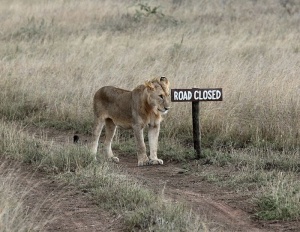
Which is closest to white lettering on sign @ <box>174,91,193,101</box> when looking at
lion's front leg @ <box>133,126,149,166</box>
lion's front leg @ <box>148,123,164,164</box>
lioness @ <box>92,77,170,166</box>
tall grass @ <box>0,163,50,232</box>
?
lioness @ <box>92,77,170,166</box>

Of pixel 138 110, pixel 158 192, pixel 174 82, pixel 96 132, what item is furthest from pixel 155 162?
pixel 174 82

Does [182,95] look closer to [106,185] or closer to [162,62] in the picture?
[106,185]

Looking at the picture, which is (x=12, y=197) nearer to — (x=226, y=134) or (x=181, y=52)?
(x=226, y=134)

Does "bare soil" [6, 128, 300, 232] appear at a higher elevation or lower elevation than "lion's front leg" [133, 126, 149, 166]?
lower

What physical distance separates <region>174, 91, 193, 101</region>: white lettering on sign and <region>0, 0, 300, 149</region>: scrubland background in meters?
1.18

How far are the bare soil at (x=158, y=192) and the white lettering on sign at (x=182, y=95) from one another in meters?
0.92

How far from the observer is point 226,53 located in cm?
1529

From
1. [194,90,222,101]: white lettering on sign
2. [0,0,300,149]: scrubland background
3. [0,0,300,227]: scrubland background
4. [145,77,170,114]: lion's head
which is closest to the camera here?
[0,0,300,227]: scrubland background

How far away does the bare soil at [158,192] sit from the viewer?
20.7ft

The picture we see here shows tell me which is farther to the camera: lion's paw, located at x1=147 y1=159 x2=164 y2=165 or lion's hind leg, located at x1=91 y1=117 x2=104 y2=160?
lion's hind leg, located at x1=91 y1=117 x2=104 y2=160

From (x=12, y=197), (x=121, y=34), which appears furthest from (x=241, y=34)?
(x=12, y=197)

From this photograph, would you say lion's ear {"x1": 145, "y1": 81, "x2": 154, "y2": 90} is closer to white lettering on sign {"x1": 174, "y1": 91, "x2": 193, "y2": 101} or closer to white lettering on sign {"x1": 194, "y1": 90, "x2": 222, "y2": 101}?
white lettering on sign {"x1": 174, "y1": 91, "x2": 193, "y2": 101}

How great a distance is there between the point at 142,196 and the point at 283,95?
4.65 metres

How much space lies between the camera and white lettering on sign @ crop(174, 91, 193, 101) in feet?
29.9
